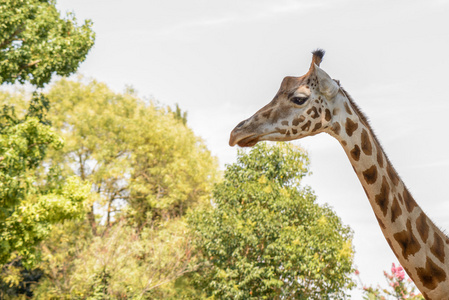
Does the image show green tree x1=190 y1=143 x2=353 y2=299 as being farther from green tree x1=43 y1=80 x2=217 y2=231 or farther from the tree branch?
green tree x1=43 y1=80 x2=217 y2=231

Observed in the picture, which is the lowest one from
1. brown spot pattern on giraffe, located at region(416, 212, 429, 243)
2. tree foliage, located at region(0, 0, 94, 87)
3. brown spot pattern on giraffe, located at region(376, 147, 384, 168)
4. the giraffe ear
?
brown spot pattern on giraffe, located at region(416, 212, 429, 243)

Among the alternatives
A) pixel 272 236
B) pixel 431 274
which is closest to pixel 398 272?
pixel 272 236

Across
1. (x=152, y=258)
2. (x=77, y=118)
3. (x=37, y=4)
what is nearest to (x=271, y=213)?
(x=152, y=258)

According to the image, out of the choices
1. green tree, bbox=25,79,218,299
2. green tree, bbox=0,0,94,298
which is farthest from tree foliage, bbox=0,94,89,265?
green tree, bbox=25,79,218,299

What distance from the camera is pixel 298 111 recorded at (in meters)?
4.92

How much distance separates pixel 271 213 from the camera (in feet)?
53.6

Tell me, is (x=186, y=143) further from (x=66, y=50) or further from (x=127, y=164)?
(x=66, y=50)

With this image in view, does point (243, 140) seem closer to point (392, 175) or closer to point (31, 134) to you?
point (392, 175)

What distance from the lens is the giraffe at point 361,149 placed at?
15.9 ft

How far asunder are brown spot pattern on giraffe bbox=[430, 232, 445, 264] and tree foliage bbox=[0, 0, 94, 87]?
45.7 feet

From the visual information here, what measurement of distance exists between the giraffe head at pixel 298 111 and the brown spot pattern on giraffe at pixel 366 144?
0.33 m

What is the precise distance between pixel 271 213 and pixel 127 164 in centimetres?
1322

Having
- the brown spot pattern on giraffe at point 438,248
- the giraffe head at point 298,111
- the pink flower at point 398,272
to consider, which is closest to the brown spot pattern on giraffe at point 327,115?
the giraffe head at point 298,111

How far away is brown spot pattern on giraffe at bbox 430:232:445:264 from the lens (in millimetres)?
4934
